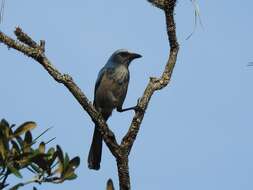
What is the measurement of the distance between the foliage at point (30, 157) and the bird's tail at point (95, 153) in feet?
11.4

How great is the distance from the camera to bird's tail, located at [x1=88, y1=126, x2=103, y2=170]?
25.1ft

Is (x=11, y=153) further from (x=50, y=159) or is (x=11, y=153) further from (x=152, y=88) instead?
(x=152, y=88)

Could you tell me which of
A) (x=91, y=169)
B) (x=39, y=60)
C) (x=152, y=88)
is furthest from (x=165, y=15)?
(x=91, y=169)

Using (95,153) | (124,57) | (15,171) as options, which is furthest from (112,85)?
(15,171)

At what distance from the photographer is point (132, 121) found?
17.7 ft

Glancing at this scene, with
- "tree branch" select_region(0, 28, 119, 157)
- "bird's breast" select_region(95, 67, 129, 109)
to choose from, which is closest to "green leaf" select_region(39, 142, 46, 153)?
"tree branch" select_region(0, 28, 119, 157)

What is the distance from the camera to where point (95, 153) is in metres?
7.95

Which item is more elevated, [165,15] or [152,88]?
[165,15]

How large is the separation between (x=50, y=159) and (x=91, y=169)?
3.50 metres

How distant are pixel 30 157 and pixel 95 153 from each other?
3.99 m

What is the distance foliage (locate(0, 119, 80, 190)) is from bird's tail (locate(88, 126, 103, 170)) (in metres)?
3.47

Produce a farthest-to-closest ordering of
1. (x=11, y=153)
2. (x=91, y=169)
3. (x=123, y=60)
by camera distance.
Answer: (x=123, y=60)
(x=91, y=169)
(x=11, y=153)

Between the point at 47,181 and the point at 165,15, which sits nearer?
the point at 47,181

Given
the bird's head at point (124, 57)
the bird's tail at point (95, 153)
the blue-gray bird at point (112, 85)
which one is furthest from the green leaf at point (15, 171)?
the bird's head at point (124, 57)
